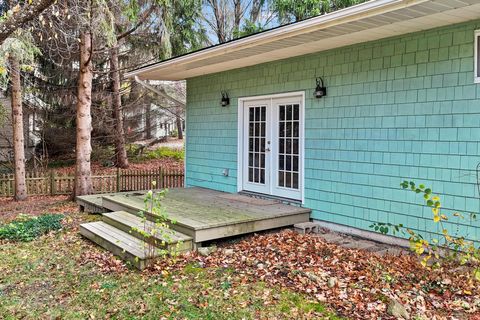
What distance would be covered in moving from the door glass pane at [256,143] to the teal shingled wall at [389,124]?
49 cm

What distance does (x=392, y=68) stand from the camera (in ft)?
16.3

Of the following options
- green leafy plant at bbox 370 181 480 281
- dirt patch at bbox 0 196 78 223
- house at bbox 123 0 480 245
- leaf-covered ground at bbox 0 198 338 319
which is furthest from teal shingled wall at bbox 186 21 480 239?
dirt patch at bbox 0 196 78 223

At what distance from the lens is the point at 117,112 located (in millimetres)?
13859

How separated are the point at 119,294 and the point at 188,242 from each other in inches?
47.7

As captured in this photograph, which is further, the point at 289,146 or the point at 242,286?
the point at 289,146

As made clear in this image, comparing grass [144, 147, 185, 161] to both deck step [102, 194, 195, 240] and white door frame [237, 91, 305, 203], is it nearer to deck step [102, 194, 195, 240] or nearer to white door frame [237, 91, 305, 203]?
deck step [102, 194, 195, 240]

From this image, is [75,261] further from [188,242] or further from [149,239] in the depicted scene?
[188,242]

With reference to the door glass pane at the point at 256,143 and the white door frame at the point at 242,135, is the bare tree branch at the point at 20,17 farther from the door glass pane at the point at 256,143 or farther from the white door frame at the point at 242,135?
the door glass pane at the point at 256,143

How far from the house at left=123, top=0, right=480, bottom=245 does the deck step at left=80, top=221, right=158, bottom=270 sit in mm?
2696

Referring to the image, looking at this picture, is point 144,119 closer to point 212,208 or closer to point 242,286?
point 212,208

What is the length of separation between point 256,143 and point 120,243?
3280 millimetres

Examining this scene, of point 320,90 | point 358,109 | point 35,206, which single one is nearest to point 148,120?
point 35,206

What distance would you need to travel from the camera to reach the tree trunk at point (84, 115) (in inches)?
328

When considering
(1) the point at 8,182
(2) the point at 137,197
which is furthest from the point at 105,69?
(2) the point at 137,197
